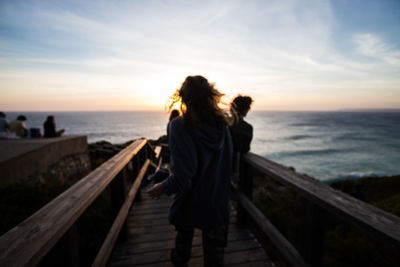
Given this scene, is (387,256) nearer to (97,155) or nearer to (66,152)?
(66,152)

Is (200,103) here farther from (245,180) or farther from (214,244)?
(245,180)

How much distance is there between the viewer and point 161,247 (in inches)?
112

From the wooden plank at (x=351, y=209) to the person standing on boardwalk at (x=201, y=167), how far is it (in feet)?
2.07

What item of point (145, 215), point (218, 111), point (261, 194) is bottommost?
point (261, 194)

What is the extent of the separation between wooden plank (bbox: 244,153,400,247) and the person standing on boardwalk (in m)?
0.63

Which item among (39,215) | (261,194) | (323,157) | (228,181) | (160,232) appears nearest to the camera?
(39,215)

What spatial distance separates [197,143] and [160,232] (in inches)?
91.7

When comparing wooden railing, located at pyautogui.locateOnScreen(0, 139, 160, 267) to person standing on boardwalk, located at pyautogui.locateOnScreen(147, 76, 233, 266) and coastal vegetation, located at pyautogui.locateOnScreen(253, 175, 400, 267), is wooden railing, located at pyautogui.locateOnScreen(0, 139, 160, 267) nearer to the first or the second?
person standing on boardwalk, located at pyautogui.locateOnScreen(147, 76, 233, 266)

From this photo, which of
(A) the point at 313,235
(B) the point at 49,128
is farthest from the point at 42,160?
(A) the point at 313,235

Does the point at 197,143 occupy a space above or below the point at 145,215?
above

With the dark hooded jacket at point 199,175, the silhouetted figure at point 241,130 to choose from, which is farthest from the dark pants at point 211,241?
the silhouetted figure at point 241,130

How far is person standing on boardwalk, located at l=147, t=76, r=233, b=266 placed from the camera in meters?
1.46

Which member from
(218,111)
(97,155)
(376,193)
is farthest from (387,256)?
(97,155)

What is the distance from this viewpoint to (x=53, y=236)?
42.1 inches
